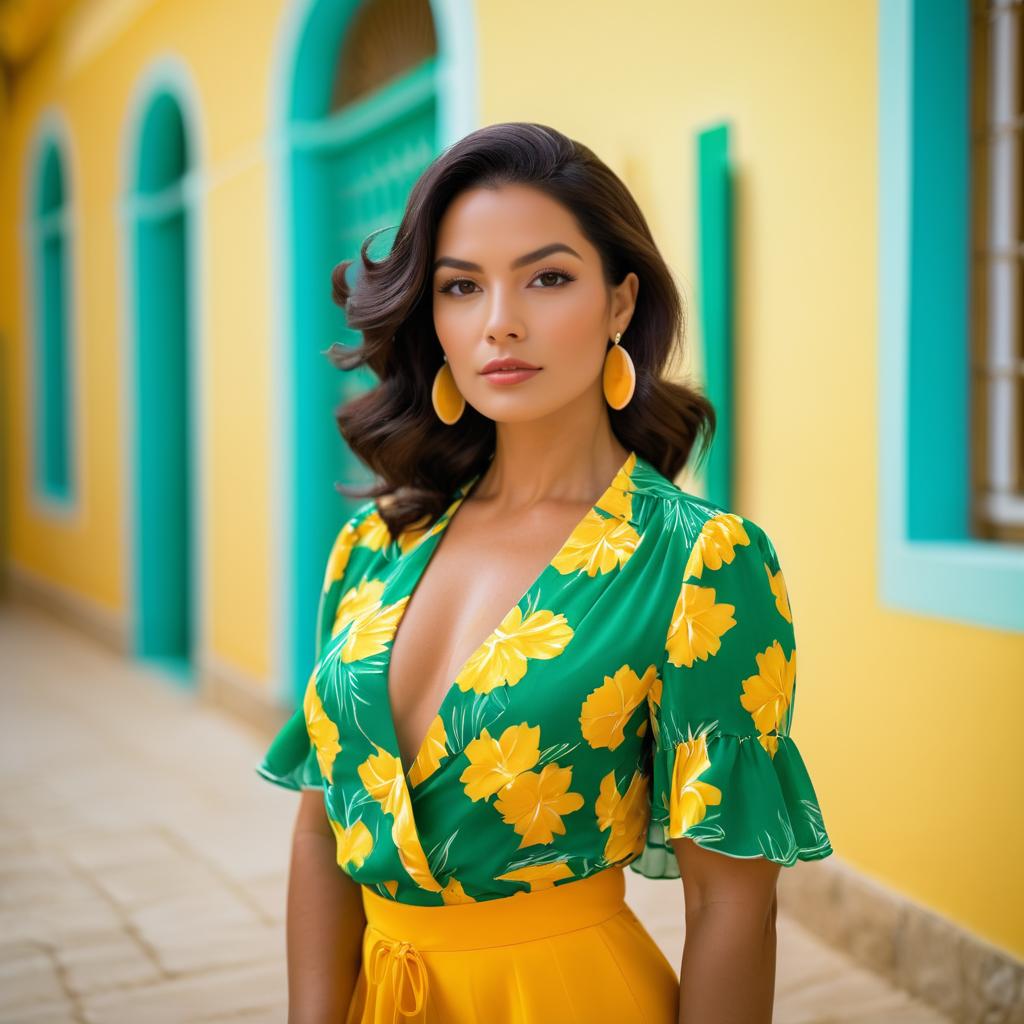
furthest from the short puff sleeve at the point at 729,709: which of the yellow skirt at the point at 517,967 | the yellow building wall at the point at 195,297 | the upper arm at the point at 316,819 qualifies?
the yellow building wall at the point at 195,297

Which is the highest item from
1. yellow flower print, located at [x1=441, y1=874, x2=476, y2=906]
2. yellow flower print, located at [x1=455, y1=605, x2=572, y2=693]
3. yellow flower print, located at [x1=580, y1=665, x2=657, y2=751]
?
yellow flower print, located at [x1=455, y1=605, x2=572, y2=693]

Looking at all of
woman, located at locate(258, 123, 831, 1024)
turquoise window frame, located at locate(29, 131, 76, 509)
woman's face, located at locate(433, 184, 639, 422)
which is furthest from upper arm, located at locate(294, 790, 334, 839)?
turquoise window frame, located at locate(29, 131, 76, 509)

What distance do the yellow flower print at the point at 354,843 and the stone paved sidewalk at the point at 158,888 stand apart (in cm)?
176

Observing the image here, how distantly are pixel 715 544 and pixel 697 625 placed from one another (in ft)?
0.31

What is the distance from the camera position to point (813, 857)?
4.83ft

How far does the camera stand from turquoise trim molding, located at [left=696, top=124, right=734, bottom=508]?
352cm

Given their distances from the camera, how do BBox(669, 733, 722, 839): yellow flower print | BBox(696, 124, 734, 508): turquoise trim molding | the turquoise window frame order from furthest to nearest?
1. the turquoise window frame
2. BBox(696, 124, 734, 508): turquoise trim molding
3. BBox(669, 733, 722, 839): yellow flower print

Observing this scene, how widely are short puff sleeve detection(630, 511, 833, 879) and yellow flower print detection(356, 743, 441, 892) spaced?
0.28 meters

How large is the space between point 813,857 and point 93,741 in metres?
5.30

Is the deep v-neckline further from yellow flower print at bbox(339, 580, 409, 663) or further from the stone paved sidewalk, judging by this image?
the stone paved sidewalk

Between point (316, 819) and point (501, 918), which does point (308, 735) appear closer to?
point (316, 819)

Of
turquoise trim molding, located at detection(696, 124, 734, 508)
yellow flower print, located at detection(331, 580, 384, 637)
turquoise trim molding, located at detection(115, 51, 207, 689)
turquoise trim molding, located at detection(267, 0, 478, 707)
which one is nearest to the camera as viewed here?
yellow flower print, located at detection(331, 580, 384, 637)

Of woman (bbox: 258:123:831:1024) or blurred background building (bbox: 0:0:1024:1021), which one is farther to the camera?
blurred background building (bbox: 0:0:1024:1021)

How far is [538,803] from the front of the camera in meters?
1.47
